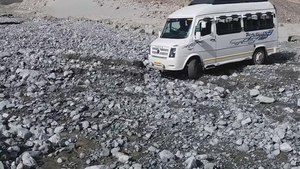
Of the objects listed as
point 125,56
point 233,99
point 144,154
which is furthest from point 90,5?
point 144,154

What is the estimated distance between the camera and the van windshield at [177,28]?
1797cm

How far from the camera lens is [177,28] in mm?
18438

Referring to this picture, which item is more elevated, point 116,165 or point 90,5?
point 116,165

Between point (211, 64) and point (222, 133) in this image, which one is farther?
point (211, 64)

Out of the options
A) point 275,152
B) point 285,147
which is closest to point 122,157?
point 275,152

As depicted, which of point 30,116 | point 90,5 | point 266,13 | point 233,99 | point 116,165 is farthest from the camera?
point 90,5

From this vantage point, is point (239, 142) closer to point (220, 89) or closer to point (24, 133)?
point (220, 89)

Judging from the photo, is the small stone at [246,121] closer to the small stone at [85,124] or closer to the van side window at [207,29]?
the small stone at [85,124]

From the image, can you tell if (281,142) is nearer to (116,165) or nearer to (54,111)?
(116,165)

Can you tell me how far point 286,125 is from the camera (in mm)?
11938

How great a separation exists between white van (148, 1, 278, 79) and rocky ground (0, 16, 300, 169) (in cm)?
65

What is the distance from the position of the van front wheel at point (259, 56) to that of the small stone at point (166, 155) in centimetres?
1118

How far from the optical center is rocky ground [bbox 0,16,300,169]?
34.1 feet

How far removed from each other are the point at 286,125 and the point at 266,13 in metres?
9.90
